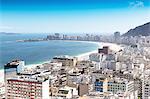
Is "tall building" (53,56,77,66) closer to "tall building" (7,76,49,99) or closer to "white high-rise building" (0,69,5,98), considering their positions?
"white high-rise building" (0,69,5,98)

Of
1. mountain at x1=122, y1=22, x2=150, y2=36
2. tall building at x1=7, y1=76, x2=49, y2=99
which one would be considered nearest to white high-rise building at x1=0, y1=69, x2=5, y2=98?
tall building at x1=7, y1=76, x2=49, y2=99

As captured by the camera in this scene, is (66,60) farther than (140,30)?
Yes

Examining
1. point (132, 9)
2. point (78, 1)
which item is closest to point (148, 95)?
point (132, 9)

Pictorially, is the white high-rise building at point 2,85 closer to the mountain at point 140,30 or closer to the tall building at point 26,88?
the tall building at point 26,88

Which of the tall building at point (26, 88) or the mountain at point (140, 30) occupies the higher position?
the mountain at point (140, 30)

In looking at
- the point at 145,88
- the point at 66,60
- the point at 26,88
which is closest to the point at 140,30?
the point at 145,88

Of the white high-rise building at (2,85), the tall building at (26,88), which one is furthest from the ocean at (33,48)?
the tall building at (26,88)

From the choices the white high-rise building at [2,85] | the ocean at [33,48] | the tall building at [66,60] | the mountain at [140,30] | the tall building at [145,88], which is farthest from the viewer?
the tall building at [66,60]

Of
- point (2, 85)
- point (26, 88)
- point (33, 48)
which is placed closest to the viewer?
point (26, 88)

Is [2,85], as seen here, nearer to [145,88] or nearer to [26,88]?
[26,88]
